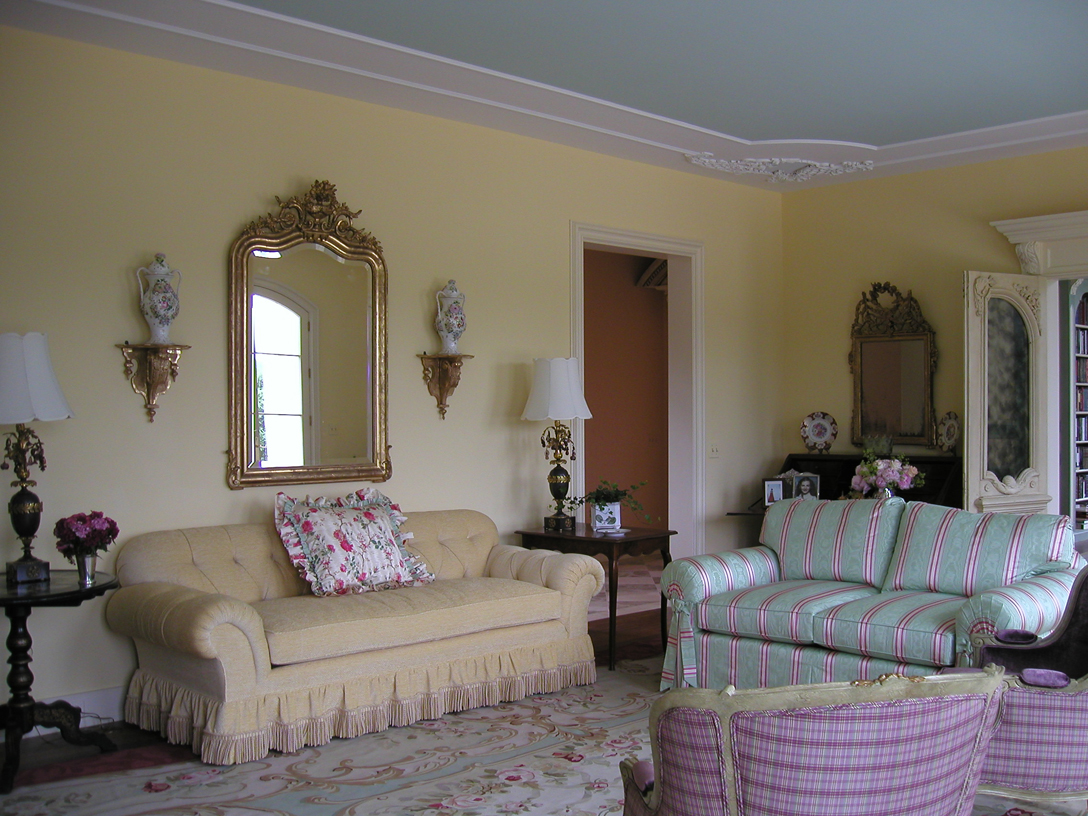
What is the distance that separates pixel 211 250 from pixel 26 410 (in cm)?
123

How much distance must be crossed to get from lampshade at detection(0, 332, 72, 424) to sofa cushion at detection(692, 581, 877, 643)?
9.40ft

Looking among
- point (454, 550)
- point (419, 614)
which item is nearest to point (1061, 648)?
point (419, 614)

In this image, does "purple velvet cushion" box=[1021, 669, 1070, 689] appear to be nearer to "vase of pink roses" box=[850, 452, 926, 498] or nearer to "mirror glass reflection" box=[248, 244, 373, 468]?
"vase of pink roses" box=[850, 452, 926, 498]

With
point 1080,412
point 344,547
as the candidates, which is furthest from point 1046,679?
point 1080,412

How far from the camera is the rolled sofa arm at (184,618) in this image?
3529mm

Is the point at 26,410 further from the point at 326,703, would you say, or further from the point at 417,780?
the point at 417,780

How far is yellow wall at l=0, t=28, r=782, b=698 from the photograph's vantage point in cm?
413

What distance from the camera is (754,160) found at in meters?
6.41

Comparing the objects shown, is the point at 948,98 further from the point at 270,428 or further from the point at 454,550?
the point at 270,428

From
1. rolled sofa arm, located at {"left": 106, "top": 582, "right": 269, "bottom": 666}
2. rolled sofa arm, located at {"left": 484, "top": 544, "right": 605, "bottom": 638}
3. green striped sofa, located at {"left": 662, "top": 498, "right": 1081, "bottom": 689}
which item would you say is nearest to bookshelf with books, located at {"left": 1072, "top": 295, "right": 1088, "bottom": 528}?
green striped sofa, located at {"left": 662, "top": 498, "right": 1081, "bottom": 689}

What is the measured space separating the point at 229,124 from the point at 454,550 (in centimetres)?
237

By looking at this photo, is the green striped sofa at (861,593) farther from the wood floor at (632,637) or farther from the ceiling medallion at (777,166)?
the ceiling medallion at (777,166)

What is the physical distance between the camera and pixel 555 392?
5391 mm

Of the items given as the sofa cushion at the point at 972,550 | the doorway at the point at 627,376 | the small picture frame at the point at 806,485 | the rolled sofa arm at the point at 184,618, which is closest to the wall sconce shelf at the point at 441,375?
the rolled sofa arm at the point at 184,618
